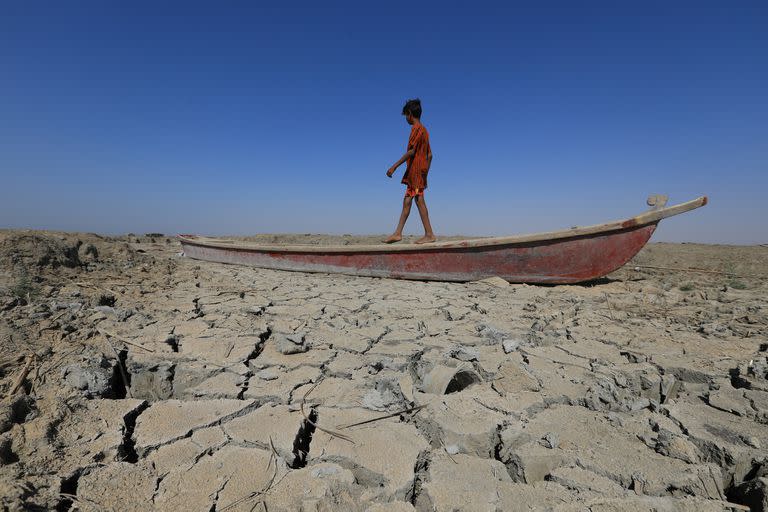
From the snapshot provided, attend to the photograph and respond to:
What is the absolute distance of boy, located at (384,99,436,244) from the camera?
4203 millimetres

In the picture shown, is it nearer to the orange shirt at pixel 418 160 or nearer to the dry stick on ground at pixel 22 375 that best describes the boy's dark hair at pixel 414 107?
the orange shirt at pixel 418 160

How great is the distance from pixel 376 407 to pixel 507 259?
9.20 feet

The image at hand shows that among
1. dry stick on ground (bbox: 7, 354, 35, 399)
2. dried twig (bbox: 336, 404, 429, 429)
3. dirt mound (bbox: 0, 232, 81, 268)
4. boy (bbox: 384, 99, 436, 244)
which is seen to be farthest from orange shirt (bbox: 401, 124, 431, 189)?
dirt mound (bbox: 0, 232, 81, 268)

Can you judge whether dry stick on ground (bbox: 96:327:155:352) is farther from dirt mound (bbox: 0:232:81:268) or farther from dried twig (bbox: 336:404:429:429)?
dirt mound (bbox: 0:232:81:268)

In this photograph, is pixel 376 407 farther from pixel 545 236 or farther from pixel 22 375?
pixel 545 236

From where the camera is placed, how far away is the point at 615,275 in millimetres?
4688

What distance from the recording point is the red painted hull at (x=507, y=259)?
3521 millimetres

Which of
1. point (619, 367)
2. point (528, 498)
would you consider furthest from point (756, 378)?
point (528, 498)

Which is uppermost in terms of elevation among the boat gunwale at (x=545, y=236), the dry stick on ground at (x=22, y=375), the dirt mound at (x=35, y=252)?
the boat gunwale at (x=545, y=236)

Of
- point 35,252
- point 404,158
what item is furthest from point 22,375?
point 404,158

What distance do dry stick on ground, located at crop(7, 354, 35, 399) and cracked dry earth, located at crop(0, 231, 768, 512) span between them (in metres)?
0.02

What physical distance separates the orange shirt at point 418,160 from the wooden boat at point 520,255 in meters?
0.85

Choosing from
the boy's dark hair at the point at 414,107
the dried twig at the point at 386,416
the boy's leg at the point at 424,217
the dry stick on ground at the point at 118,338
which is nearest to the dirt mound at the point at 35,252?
the dry stick on ground at the point at 118,338

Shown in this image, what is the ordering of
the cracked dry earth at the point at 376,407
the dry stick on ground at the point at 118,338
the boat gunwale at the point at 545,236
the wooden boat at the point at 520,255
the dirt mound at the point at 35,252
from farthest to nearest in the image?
the wooden boat at the point at 520,255
the boat gunwale at the point at 545,236
the dirt mound at the point at 35,252
the dry stick on ground at the point at 118,338
the cracked dry earth at the point at 376,407
